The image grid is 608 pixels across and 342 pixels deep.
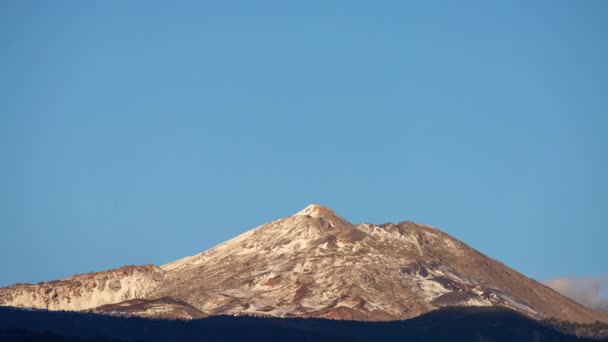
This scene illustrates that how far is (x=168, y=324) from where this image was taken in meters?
176

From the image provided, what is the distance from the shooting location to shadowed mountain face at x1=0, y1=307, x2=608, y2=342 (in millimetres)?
163375

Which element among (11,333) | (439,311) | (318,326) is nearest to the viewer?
(11,333)

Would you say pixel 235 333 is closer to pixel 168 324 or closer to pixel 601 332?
pixel 168 324

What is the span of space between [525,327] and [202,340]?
150 feet

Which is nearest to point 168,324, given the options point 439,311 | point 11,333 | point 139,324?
point 139,324

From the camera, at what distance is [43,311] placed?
172 meters

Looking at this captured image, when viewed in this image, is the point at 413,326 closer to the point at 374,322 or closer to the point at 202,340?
the point at 374,322

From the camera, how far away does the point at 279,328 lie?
180 metres

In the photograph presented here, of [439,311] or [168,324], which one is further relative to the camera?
[439,311]

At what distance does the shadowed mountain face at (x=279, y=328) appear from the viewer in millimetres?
163375

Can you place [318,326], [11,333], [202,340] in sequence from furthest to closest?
[318,326], [202,340], [11,333]

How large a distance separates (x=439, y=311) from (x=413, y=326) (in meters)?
8.46

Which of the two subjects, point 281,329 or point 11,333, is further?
point 281,329

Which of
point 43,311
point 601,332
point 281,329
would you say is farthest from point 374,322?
Answer: point 43,311
